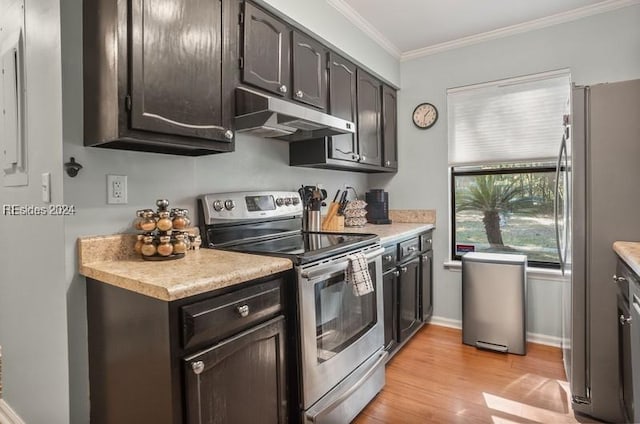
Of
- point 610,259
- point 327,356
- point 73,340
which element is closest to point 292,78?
point 327,356

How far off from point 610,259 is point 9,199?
9.74 ft

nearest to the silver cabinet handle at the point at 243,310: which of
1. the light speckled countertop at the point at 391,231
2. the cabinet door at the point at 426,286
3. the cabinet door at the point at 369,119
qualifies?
the light speckled countertop at the point at 391,231

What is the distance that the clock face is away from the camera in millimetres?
3223

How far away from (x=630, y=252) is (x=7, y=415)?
2.99 meters

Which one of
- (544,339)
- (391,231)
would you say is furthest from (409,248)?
(544,339)

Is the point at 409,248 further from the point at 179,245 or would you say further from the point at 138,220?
the point at 138,220

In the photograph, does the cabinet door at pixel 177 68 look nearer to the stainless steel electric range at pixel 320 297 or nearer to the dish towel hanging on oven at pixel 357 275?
the stainless steel electric range at pixel 320 297

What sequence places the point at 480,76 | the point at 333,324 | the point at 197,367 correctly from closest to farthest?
the point at 197,367
the point at 333,324
the point at 480,76

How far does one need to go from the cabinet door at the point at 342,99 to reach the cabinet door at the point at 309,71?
0.32ft

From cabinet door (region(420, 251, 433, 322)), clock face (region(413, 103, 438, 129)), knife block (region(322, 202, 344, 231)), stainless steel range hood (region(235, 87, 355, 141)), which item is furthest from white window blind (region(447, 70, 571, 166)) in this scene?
stainless steel range hood (region(235, 87, 355, 141))

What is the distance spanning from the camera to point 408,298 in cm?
268

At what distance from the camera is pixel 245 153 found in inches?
85.0

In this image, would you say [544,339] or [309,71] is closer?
[309,71]

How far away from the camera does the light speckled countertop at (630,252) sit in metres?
1.28
